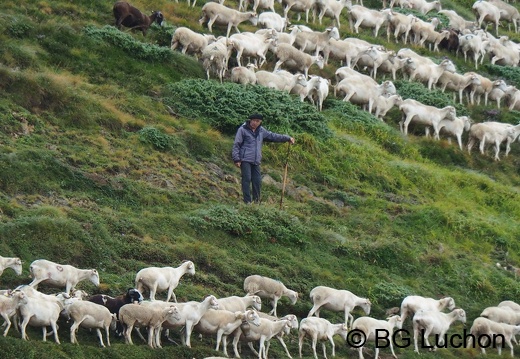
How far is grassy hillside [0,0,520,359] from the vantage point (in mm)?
21203

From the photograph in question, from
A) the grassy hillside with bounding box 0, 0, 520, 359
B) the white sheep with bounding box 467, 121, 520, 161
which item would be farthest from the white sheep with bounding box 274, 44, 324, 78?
the white sheep with bounding box 467, 121, 520, 161

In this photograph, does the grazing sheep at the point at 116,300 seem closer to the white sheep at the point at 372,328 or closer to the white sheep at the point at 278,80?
the white sheep at the point at 372,328

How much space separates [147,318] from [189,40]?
17.2 metres

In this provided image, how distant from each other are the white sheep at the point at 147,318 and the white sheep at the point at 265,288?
3.13m

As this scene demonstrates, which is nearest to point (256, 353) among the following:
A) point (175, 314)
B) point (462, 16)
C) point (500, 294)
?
point (175, 314)

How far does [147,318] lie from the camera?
691 inches

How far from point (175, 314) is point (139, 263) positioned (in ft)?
10.6

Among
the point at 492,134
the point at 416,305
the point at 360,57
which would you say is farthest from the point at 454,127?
the point at 416,305

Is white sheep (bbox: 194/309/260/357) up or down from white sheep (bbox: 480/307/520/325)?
up

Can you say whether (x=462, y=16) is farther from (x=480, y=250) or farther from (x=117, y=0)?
(x=480, y=250)

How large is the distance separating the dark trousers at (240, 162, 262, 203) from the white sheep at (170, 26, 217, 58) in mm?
9068

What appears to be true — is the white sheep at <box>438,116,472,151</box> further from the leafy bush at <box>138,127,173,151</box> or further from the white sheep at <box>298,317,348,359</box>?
the white sheep at <box>298,317,348,359</box>

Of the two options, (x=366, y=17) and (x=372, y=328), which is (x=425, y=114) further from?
(x=372, y=328)

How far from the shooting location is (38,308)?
16.9 metres
